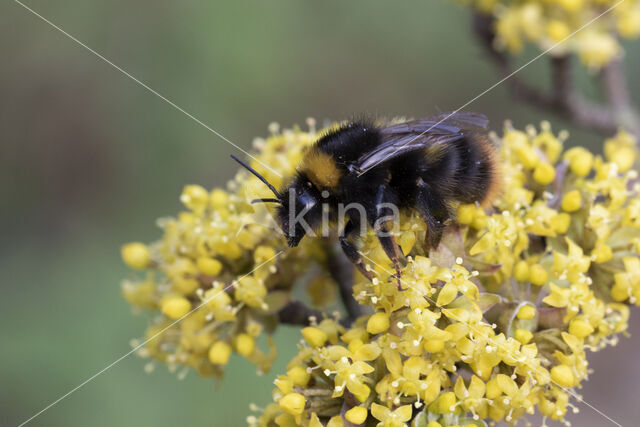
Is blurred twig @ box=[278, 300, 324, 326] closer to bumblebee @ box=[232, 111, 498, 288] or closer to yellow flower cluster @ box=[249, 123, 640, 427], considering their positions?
yellow flower cluster @ box=[249, 123, 640, 427]

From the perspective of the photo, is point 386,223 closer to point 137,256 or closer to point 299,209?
point 299,209

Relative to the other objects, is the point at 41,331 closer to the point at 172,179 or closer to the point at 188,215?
the point at 172,179

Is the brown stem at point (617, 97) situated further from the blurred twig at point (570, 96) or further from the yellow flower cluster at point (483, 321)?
the yellow flower cluster at point (483, 321)

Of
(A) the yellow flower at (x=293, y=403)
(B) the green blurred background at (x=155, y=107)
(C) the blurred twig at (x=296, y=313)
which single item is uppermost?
(B) the green blurred background at (x=155, y=107)

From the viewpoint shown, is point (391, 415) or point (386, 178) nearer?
point (391, 415)

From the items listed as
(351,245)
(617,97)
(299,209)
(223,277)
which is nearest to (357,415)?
(351,245)

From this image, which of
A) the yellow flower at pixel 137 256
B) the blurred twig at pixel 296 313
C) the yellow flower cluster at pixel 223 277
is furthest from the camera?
the yellow flower at pixel 137 256

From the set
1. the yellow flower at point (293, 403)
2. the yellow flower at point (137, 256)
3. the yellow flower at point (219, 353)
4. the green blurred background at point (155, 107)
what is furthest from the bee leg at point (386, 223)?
the green blurred background at point (155, 107)

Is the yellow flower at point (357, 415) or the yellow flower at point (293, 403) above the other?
the yellow flower at point (293, 403)
